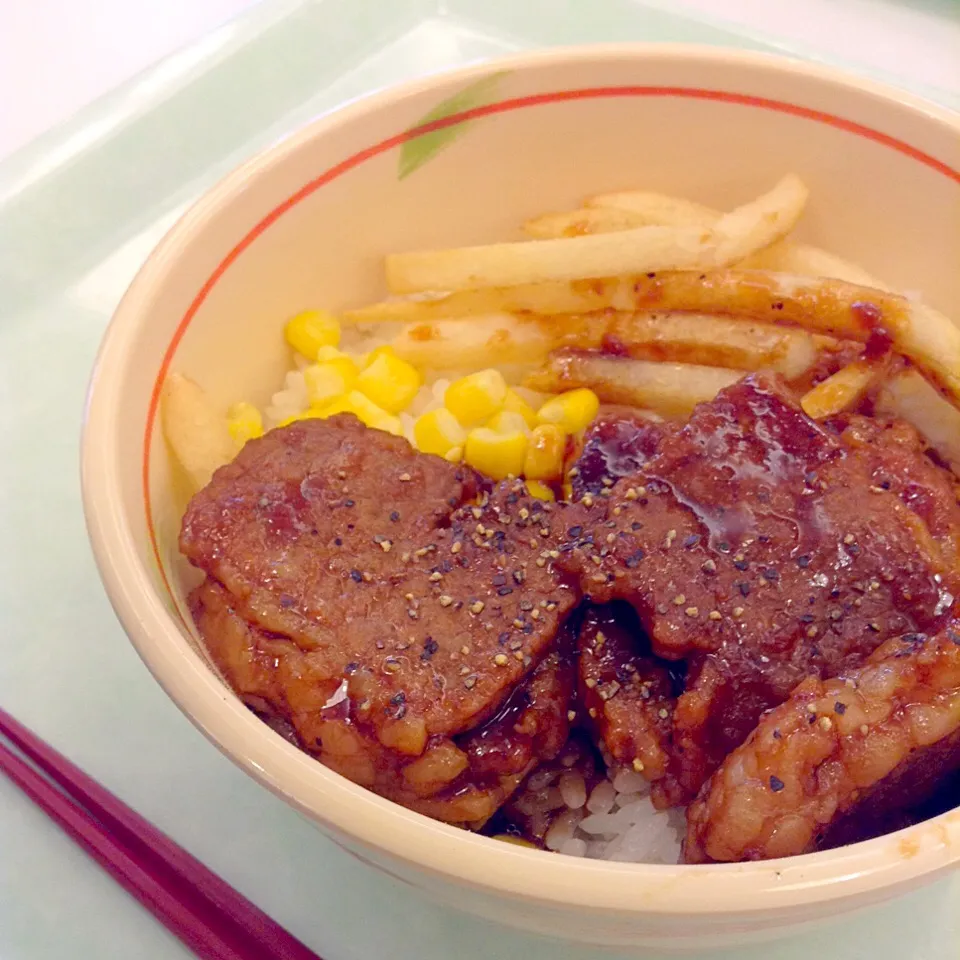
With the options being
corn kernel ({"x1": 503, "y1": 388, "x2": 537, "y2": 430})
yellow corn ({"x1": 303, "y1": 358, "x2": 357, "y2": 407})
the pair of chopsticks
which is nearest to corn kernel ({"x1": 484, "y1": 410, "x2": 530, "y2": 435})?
corn kernel ({"x1": 503, "y1": 388, "x2": 537, "y2": 430})

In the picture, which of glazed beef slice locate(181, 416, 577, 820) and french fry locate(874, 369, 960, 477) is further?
french fry locate(874, 369, 960, 477)

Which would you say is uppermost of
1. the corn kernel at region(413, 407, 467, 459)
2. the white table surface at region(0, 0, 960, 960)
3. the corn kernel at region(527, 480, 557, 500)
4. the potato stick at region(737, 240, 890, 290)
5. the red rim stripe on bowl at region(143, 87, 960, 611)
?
the red rim stripe on bowl at region(143, 87, 960, 611)

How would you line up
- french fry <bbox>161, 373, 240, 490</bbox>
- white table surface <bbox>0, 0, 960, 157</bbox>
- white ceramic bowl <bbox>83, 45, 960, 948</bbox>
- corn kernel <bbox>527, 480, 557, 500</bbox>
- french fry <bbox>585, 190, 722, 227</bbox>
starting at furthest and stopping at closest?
white table surface <bbox>0, 0, 960, 157</bbox> → french fry <bbox>585, 190, 722, 227</bbox> → corn kernel <bbox>527, 480, 557, 500</bbox> → french fry <bbox>161, 373, 240, 490</bbox> → white ceramic bowl <bbox>83, 45, 960, 948</bbox>

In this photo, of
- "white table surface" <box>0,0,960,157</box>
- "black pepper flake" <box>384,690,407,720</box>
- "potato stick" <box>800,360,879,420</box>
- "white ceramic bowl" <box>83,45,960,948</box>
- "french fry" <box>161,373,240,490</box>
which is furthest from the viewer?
"white table surface" <box>0,0,960,157</box>

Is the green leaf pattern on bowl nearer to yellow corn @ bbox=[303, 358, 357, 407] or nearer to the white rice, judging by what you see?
yellow corn @ bbox=[303, 358, 357, 407]

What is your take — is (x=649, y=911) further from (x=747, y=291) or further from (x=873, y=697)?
(x=747, y=291)

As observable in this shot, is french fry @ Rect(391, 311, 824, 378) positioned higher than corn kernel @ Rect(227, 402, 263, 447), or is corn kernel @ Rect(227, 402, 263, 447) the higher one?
french fry @ Rect(391, 311, 824, 378)

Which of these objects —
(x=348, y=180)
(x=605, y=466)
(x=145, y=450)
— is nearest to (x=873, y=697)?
(x=605, y=466)

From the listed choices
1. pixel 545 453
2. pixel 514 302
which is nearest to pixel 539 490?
pixel 545 453
